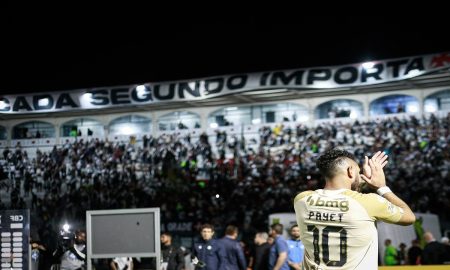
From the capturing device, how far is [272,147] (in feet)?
56.6

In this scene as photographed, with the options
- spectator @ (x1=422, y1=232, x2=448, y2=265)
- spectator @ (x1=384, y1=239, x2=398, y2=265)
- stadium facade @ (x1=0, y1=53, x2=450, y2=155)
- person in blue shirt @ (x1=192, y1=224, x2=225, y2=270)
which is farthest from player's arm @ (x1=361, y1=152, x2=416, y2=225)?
stadium facade @ (x1=0, y1=53, x2=450, y2=155)

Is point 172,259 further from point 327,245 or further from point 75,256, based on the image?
point 327,245

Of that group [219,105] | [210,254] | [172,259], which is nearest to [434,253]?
[210,254]

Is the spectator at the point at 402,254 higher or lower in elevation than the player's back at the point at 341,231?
lower

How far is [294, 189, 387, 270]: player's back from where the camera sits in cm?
260

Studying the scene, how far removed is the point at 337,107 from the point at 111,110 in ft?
20.6

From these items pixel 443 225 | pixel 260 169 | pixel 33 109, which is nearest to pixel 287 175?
pixel 260 169

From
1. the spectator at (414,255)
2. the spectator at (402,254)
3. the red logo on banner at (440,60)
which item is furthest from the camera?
the red logo on banner at (440,60)

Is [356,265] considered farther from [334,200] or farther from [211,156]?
[211,156]

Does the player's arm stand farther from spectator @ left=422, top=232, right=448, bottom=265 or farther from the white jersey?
spectator @ left=422, top=232, right=448, bottom=265

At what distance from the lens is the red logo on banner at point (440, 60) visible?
14.5 m

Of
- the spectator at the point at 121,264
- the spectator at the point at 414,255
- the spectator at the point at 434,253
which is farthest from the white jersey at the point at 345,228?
the spectator at the point at 414,255

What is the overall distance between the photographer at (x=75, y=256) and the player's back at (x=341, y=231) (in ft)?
23.4

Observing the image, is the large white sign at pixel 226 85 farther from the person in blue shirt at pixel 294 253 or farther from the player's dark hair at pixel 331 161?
the player's dark hair at pixel 331 161
